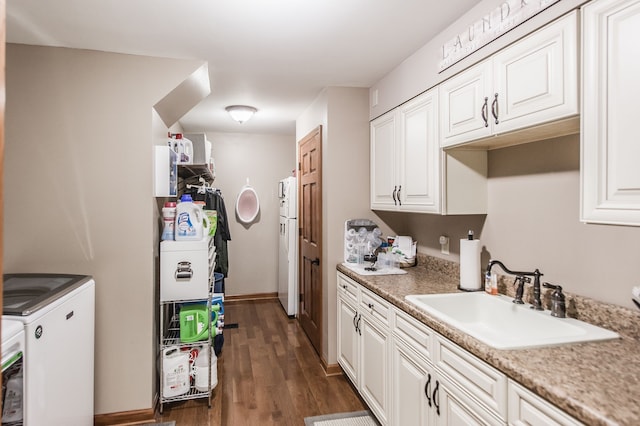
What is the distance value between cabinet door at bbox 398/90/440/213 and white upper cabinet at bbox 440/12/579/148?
6.8 inches

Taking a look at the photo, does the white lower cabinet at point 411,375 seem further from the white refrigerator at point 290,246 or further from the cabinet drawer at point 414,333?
the white refrigerator at point 290,246

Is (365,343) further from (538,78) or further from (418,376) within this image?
(538,78)

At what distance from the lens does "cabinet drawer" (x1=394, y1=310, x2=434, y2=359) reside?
5.81ft

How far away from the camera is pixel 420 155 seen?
250cm

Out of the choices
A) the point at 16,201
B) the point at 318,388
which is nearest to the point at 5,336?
the point at 16,201

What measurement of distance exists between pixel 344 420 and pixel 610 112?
2263mm

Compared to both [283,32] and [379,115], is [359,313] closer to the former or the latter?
[379,115]

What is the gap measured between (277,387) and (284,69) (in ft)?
7.99

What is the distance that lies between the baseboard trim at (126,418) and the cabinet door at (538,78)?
2.73 meters

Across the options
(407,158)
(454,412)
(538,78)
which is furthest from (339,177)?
(454,412)

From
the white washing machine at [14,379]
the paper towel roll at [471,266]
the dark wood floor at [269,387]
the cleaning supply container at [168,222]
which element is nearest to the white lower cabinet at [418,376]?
the dark wood floor at [269,387]

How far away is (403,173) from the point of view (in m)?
2.72

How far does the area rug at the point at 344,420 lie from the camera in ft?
8.24

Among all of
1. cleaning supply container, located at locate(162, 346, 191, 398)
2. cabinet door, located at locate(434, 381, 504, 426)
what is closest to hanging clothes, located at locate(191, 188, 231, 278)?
cleaning supply container, located at locate(162, 346, 191, 398)
